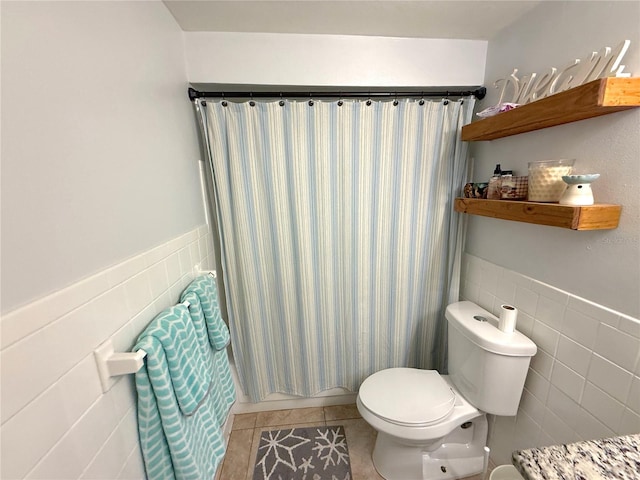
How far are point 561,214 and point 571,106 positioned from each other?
332 millimetres

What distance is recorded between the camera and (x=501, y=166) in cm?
127

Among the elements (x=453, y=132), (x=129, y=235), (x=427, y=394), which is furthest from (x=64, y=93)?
(x=427, y=394)

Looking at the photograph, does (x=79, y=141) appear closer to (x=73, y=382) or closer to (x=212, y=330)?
(x=73, y=382)

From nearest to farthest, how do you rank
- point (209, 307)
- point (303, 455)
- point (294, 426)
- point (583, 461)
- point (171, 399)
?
point (583, 461) < point (171, 399) < point (209, 307) < point (303, 455) < point (294, 426)

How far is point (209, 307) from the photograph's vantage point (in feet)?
3.49

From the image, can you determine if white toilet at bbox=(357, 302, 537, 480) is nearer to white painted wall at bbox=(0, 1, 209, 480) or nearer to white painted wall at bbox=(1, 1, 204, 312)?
white painted wall at bbox=(0, 1, 209, 480)

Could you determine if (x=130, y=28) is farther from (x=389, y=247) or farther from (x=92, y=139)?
(x=389, y=247)

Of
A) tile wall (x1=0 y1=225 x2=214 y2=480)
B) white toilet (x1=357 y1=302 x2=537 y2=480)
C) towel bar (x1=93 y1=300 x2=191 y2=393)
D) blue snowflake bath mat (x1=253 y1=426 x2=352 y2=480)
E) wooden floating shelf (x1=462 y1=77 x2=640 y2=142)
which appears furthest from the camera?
blue snowflake bath mat (x1=253 y1=426 x2=352 y2=480)

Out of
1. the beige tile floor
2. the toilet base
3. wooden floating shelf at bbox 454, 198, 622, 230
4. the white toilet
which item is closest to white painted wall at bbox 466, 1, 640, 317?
wooden floating shelf at bbox 454, 198, 622, 230

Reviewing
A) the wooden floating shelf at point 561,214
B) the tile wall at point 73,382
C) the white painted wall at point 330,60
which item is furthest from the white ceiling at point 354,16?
the tile wall at point 73,382

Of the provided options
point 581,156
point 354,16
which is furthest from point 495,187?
point 354,16

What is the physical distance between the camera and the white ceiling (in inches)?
41.3

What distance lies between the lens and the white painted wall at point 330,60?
125cm

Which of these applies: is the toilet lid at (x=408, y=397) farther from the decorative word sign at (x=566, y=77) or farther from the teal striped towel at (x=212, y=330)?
the decorative word sign at (x=566, y=77)
